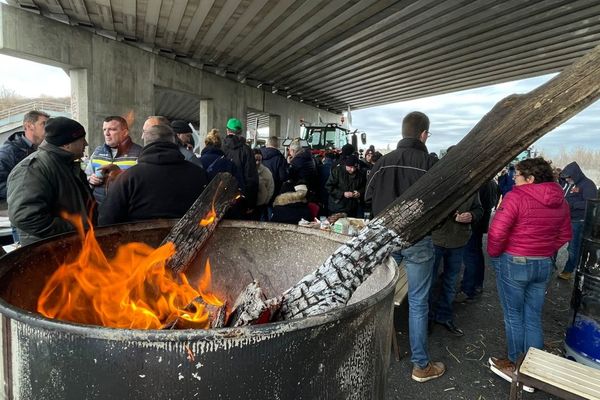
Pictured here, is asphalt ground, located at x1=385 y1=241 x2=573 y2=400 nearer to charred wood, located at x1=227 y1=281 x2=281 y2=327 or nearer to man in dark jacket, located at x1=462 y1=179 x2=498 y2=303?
man in dark jacket, located at x1=462 y1=179 x2=498 y2=303

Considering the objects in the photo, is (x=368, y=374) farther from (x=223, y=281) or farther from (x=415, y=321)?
(x=415, y=321)

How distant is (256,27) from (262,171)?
228 inches

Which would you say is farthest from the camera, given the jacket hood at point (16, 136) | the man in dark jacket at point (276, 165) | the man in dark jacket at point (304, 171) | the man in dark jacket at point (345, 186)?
the man in dark jacket at point (304, 171)

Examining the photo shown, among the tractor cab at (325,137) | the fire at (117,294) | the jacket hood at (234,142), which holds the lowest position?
the fire at (117,294)

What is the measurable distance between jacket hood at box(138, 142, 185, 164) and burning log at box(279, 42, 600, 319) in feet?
5.34

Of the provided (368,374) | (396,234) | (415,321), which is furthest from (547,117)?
(415,321)

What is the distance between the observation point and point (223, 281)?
8.41ft

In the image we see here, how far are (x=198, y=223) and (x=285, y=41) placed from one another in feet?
32.2

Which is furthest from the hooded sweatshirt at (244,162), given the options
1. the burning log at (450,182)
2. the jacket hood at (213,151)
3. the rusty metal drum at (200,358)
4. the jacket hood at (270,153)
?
the rusty metal drum at (200,358)

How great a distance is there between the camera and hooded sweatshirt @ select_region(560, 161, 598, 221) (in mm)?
5692

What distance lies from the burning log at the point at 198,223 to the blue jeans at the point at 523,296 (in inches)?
99.1

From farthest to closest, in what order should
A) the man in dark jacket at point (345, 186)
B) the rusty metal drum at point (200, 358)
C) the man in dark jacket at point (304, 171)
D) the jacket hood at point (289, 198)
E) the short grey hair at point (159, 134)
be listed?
the man in dark jacket at point (304, 171), the man in dark jacket at point (345, 186), the jacket hood at point (289, 198), the short grey hair at point (159, 134), the rusty metal drum at point (200, 358)

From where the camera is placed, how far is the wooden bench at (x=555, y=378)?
2281 mm

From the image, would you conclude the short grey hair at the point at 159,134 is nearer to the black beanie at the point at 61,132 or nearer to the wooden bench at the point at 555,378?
the black beanie at the point at 61,132
